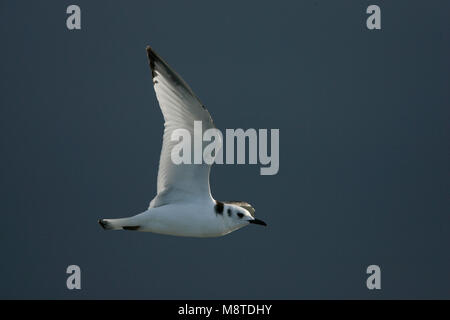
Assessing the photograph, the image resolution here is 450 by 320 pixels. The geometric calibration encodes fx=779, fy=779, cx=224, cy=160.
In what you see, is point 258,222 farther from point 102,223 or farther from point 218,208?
point 102,223

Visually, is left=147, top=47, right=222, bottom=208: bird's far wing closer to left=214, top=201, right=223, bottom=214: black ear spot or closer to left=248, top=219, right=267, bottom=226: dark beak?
left=214, top=201, right=223, bottom=214: black ear spot

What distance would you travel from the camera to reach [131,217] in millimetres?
5527

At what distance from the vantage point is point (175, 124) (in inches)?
221

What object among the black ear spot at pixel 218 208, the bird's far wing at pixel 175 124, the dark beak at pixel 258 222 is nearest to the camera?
the bird's far wing at pixel 175 124

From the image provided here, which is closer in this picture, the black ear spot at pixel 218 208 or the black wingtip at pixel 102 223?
the black wingtip at pixel 102 223

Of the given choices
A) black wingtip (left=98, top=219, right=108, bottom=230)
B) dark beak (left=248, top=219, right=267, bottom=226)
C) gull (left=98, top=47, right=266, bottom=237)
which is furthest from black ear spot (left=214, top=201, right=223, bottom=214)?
black wingtip (left=98, top=219, right=108, bottom=230)

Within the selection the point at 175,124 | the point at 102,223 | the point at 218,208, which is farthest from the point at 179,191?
the point at 102,223

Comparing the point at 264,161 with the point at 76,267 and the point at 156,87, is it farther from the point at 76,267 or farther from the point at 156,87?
the point at 76,267

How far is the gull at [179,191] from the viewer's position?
5.51 m

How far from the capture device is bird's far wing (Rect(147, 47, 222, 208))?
5.48 meters

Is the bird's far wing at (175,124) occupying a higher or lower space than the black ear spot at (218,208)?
higher

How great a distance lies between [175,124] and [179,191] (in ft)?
1.68

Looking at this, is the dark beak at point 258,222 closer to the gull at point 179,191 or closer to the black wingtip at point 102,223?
the gull at point 179,191

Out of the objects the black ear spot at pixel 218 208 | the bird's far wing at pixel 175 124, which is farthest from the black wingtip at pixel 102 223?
the black ear spot at pixel 218 208
